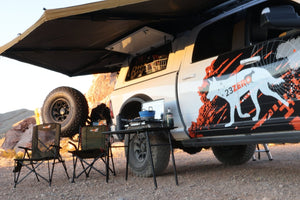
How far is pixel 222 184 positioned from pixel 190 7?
2.29 m

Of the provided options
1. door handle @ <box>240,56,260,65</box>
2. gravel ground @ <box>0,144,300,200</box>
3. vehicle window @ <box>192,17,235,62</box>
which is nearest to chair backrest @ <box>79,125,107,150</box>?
gravel ground @ <box>0,144,300,200</box>

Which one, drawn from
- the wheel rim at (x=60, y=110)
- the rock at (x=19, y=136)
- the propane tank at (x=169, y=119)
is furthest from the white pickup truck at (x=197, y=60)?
the rock at (x=19, y=136)

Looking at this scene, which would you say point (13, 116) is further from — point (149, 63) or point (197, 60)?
point (197, 60)

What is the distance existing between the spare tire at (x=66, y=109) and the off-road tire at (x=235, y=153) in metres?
2.81

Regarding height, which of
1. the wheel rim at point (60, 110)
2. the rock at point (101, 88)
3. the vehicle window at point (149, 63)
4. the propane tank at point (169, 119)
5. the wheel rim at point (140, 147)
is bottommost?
the wheel rim at point (140, 147)

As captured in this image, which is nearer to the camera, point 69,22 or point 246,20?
point 246,20

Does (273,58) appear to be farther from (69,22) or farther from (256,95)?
(69,22)

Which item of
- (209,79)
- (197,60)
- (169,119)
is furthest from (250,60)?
(169,119)

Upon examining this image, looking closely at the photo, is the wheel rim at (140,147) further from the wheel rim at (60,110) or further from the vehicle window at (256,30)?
the wheel rim at (60,110)

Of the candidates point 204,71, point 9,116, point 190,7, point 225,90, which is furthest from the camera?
point 9,116

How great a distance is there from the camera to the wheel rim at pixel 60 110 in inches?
266

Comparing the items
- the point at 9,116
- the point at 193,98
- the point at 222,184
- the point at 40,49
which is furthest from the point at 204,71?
the point at 9,116

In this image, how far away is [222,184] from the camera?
11.7ft

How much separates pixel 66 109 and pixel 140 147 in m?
2.84
